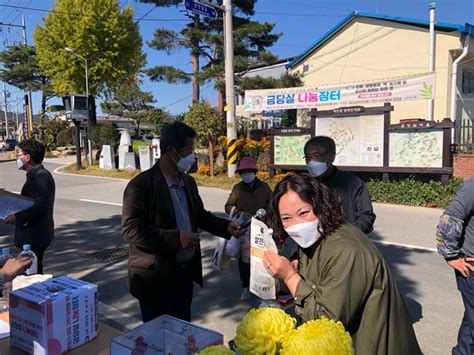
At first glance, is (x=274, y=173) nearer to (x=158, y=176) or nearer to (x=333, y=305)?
(x=158, y=176)

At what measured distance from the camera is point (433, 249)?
7.08 metres

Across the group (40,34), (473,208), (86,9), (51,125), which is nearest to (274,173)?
(473,208)

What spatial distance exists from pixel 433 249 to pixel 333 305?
6.29m

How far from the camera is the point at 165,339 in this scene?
1950 mm

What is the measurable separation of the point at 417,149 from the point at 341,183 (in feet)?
28.9

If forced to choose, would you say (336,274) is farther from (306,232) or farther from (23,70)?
(23,70)

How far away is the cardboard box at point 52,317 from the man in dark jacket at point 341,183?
7.08 ft

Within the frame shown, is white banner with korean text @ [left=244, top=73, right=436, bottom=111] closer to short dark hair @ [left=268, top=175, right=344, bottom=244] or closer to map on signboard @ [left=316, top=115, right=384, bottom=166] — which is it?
map on signboard @ [left=316, top=115, right=384, bottom=166]

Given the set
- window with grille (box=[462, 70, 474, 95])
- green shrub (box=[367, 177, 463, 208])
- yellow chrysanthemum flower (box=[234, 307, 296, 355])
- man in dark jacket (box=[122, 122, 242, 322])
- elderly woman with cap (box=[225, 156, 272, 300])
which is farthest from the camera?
window with grille (box=[462, 70, 474, 95])

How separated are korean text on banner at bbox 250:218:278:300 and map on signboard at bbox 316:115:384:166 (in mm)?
10982

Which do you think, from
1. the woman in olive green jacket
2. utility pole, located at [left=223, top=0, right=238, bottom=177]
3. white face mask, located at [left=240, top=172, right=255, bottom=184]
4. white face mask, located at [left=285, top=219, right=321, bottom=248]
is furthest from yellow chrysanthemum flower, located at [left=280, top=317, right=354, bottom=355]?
utility pole, located at [left=223, top=0, right=238, bottom=177]

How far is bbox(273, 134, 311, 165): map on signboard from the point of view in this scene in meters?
14.0

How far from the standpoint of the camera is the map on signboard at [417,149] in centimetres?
1118

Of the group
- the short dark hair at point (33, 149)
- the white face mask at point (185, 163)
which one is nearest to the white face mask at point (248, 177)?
the white face mask at point (185, 163)
